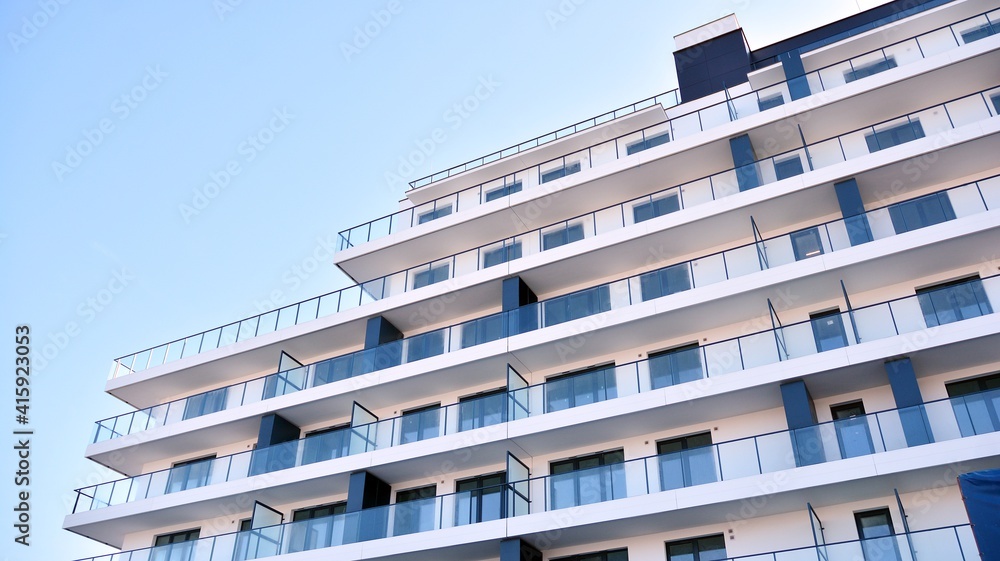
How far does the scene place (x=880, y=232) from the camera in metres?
20.8

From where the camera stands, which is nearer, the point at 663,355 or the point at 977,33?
the point at 663,355

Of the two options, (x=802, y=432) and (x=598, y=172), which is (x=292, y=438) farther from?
(x=802, y=432)

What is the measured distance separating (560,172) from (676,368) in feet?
34.2

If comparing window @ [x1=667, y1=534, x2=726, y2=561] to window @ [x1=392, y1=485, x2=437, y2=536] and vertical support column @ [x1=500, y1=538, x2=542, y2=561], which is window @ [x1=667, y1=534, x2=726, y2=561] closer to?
vertical support column @ [x1=500, y1=538, x2=542, y2=561]

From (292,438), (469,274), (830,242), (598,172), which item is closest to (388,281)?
(469,274)

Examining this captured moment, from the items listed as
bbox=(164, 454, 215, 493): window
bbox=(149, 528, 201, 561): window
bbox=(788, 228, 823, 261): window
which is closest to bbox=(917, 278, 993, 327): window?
bbox=(788, 228, 823, 261): window

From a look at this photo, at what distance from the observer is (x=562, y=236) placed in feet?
85.7

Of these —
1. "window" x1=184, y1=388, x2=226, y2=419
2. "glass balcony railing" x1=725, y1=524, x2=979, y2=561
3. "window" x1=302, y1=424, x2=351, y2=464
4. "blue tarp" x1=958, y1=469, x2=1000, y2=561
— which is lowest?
"blue tarp" x1=958, y1=469, x2=1000, y2=561

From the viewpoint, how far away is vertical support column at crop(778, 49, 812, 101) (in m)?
25.4

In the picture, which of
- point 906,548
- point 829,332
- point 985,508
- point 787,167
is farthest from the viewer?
point 787,167

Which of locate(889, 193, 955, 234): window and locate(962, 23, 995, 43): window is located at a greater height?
locate(962, 23, 995, 43): window

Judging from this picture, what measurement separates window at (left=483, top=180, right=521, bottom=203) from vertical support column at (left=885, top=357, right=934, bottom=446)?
14.6m

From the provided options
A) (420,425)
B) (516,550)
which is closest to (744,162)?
(420,425)

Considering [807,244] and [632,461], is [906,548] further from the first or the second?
[807,244]
